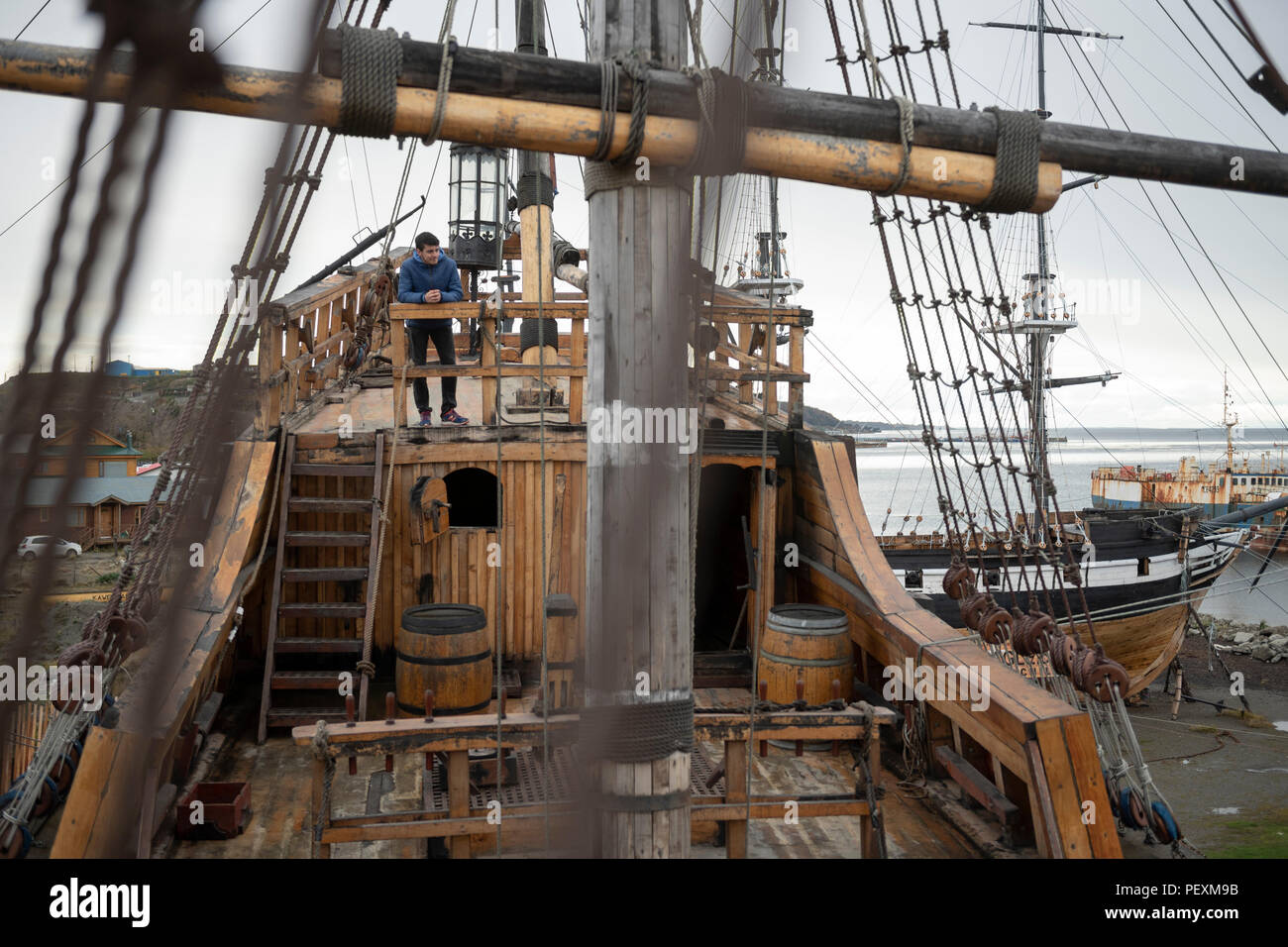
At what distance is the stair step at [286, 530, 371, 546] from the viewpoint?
684cm

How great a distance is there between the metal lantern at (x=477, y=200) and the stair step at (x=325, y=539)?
1261cm

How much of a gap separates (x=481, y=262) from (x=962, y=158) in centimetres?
1573

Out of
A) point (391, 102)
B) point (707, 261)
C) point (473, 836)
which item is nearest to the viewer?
point (391, 102)

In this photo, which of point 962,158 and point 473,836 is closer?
point 962,158

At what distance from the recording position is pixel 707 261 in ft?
14.3

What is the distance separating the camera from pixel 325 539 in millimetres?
6918

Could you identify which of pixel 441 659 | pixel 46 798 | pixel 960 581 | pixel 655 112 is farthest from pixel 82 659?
pixel 960 581

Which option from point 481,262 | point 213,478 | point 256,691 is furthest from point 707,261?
point 481,262

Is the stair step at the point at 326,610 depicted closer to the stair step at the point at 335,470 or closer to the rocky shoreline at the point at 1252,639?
the stair step at the point at 335,470

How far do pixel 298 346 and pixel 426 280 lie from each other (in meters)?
1.89

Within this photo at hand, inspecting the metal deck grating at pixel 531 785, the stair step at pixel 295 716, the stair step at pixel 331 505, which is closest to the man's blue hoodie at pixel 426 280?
the stair step at pixel 331 505

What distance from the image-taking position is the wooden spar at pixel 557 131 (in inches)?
98.8

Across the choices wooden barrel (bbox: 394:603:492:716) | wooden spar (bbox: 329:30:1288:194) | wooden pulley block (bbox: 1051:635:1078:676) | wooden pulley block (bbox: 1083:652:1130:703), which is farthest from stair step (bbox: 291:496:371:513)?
wooden pulley block (bbox: 1083:652:1130:703)
